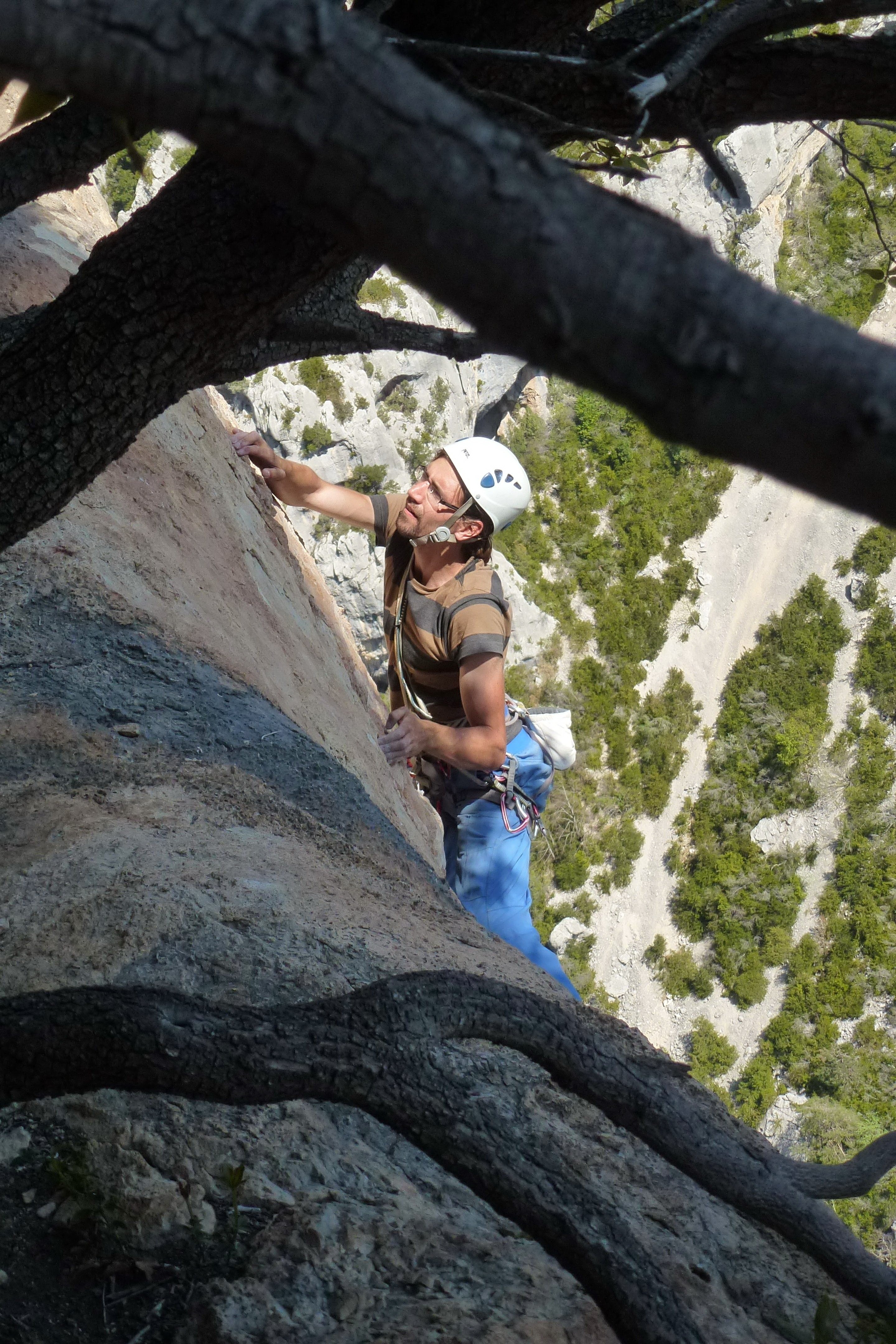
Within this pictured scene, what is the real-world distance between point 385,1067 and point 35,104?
163 cm

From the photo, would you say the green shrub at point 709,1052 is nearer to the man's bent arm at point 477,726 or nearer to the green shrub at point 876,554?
the green shrub at point 876,554

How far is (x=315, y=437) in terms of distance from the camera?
17688 mm

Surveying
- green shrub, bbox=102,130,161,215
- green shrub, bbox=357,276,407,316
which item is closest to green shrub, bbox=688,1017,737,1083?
green shrub, bbox=357,276,407,316

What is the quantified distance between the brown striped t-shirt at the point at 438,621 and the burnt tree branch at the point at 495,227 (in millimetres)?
3613

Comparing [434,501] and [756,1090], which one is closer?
[434,501]

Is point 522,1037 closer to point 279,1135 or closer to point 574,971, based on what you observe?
point 279,1135

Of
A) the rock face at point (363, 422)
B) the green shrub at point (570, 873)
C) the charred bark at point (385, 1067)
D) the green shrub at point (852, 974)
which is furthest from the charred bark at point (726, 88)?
the green shrub at point (852, 974)

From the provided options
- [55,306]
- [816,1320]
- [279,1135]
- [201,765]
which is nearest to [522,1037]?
[816,1320]

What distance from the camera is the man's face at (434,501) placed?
4672 mm

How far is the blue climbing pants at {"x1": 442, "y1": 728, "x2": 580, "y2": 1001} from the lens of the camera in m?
5.40

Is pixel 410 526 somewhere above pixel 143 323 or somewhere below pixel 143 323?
below

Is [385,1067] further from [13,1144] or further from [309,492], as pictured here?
[309,492]

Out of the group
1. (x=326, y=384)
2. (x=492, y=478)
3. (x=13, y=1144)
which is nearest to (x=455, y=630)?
(x=492, y=478)

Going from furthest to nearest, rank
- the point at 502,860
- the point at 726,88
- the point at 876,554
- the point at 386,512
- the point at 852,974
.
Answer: the point at 876,554 → the point at 852,974 → the point at 502,860 → the point at 386,512 → the point at 726,88
